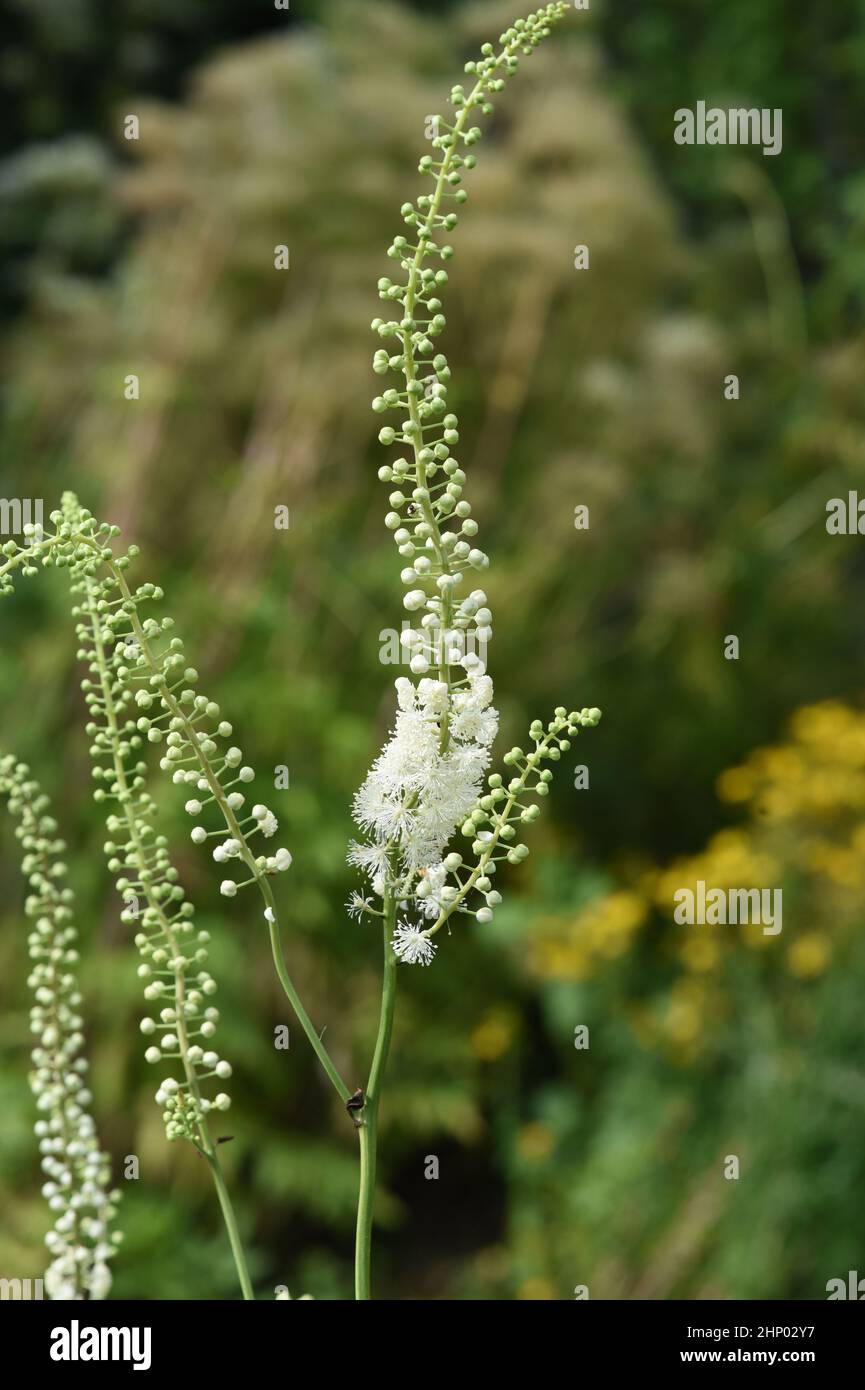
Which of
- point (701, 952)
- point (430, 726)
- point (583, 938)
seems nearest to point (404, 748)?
point (430, 726)

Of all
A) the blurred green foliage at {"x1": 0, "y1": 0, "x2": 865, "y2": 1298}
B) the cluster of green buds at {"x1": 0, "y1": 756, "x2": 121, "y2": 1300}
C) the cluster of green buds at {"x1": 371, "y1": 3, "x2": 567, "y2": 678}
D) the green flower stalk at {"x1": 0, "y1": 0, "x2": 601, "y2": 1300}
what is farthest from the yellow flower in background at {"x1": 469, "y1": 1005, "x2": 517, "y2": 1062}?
the cluster of green buds at {"x1": 371, "y1": 3, "x2": 567, "y2": 678}

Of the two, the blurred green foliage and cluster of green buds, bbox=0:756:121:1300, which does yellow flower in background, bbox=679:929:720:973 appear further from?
cluster of green buds, bbox=0:756:121:1300

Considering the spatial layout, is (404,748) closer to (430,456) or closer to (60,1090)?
(430,456)

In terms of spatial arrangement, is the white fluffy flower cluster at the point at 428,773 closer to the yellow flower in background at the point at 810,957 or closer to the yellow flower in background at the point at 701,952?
the yellow flower in background at the point at 810,957

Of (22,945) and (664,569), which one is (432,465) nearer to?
(22,945)

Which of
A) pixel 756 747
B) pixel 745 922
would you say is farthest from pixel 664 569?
pixel 745 922

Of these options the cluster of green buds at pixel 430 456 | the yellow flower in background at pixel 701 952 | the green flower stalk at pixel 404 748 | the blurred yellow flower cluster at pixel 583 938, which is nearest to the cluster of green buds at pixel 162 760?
the green flower stalk at pixel 404 748
